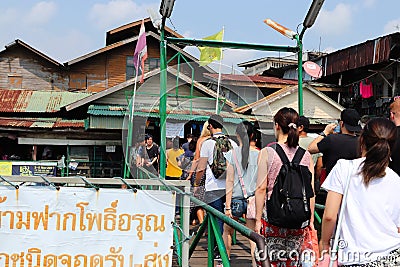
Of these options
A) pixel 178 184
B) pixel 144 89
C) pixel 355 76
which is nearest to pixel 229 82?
pixel 178 184

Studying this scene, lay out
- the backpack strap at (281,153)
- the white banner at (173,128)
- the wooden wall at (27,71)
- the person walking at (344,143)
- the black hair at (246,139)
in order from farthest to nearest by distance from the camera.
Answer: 1. the wooden wall at (27,71)
2. the white banner at (173,128)
3. the black hair at (246,139)
4. the person walking at (344,143)
5. the backpack strap at (281,153)

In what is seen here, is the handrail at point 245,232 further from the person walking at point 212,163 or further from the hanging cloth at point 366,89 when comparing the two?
the hanging cloth at point 366,89

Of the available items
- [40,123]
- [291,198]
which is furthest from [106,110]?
[291,198]

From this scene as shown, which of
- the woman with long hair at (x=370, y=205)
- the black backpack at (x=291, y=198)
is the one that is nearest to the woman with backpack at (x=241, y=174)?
the black backpack at (x=291, y=198)

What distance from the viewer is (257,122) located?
5.10 meters

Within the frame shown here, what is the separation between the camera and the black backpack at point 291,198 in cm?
362

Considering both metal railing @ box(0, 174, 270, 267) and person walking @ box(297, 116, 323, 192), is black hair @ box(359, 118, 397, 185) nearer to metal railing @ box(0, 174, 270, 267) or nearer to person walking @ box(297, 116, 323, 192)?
metal railing @ box(0, 174, 270, 267)

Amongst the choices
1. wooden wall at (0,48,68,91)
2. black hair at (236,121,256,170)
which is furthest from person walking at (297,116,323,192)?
wooden wall at (0,48,68,91)

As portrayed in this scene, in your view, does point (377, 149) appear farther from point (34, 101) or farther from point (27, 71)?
point (27, 71)

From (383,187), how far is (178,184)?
2183 mm

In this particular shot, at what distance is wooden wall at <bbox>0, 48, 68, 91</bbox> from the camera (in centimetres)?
2320

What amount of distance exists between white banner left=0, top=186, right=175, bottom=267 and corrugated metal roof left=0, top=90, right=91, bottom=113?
13453 millimetres

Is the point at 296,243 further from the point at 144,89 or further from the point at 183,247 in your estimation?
the point at 144,89

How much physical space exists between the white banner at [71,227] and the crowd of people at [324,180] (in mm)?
1011
